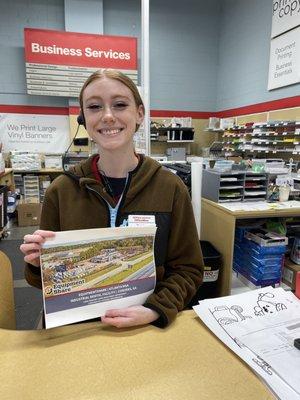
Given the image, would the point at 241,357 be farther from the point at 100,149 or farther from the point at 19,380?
the point at 100,149

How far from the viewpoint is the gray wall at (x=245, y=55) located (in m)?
4.79

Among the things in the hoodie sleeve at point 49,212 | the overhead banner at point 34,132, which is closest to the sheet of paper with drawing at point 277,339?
the hoodie sleeve at point 49,212

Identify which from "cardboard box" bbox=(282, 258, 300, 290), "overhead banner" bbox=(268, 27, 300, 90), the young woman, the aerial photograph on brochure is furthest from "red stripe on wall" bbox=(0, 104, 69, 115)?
the aerial photograph on brochure

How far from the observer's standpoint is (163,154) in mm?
6406

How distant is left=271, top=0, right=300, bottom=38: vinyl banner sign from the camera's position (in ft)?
13.2

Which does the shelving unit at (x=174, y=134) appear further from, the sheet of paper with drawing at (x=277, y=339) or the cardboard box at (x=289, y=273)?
the sheet of paper with drawing at (x=277, y=339)

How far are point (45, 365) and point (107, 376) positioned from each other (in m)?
0.14

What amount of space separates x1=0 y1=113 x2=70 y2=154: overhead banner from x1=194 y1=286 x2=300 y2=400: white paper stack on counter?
18.7 feet

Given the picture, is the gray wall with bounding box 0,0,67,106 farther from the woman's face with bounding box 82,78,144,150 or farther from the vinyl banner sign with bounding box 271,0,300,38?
the woman's face with bounding box 82,78,144,150

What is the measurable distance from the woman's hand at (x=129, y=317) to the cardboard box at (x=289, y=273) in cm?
181

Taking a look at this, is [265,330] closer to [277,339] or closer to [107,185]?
[277,339]

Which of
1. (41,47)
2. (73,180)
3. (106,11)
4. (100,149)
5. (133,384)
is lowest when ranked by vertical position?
(133,384)

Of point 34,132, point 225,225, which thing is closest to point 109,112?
point 225,225

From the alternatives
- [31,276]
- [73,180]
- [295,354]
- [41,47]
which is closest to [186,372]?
[295,354]
